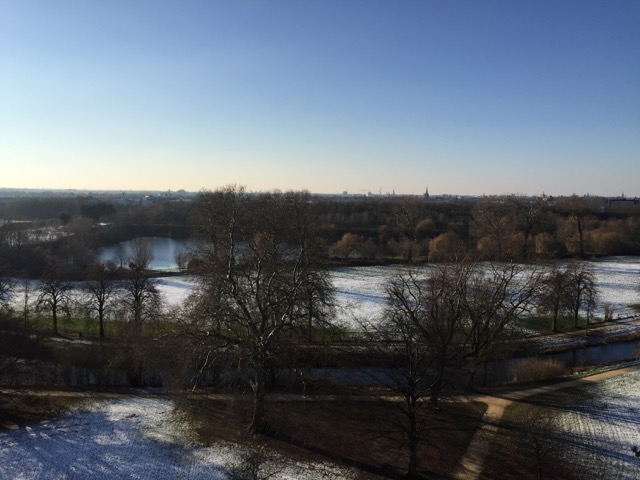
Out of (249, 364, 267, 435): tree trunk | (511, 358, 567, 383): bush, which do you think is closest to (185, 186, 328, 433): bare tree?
(249, 364, 267, 435): tree trunk

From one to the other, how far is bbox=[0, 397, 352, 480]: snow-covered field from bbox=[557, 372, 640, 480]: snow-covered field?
8467mm

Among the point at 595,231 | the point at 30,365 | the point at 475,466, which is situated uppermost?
the point at 595,231

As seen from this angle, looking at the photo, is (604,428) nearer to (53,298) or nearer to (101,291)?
(101,291)

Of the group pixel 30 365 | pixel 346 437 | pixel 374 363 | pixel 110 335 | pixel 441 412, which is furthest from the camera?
pixel 110 335

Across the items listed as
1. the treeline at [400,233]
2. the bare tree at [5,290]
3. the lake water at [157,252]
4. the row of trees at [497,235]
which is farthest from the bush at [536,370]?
the lake water at [157,252]

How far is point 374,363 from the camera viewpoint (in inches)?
1062

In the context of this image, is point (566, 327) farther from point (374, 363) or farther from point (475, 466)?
point (475, 466)

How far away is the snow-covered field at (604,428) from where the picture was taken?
1656 centimetres

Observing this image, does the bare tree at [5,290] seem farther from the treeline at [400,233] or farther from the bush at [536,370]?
the bush at [536,370]

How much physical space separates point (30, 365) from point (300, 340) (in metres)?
12.9

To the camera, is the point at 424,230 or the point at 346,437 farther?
the point at 424,230

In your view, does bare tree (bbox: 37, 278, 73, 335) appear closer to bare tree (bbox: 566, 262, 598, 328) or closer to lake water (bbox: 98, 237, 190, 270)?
lake water (bbox: 98, 237, 190, 270)

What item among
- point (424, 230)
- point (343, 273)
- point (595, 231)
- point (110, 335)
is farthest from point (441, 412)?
point (595, 231)

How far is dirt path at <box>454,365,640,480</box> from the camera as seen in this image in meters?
16.5
